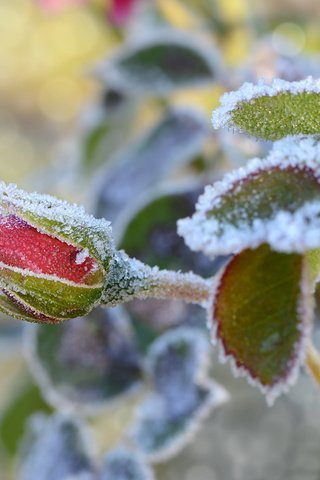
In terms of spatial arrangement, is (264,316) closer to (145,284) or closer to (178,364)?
(145,284)

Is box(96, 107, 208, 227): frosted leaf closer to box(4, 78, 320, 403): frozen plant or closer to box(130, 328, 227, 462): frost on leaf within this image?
box(130, 328, 227, 462): frost on leaf

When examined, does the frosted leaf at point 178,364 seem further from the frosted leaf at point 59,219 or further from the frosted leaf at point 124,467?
the frosted leaf at point 59,219

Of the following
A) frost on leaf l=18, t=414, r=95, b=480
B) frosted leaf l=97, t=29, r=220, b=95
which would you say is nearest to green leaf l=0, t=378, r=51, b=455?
frost on leaf l=18, t=414, r=95, b=480

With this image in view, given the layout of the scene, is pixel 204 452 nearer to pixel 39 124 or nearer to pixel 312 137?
pixel 312 137

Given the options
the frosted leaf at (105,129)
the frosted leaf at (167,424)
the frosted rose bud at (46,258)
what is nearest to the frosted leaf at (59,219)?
the frosted rose bud at (46,258)

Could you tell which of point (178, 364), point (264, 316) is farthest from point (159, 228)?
point (264, 316)

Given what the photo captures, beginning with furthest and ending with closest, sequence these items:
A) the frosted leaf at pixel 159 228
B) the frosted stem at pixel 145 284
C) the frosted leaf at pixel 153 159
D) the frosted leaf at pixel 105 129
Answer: the frosted leaf at pixel 105 129 → the frosted leaf at pixel 153 159 → the frosted leaf at pixel 159 228 → the frosted stem at pixel 145 284

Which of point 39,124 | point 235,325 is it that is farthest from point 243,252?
point 39,124
